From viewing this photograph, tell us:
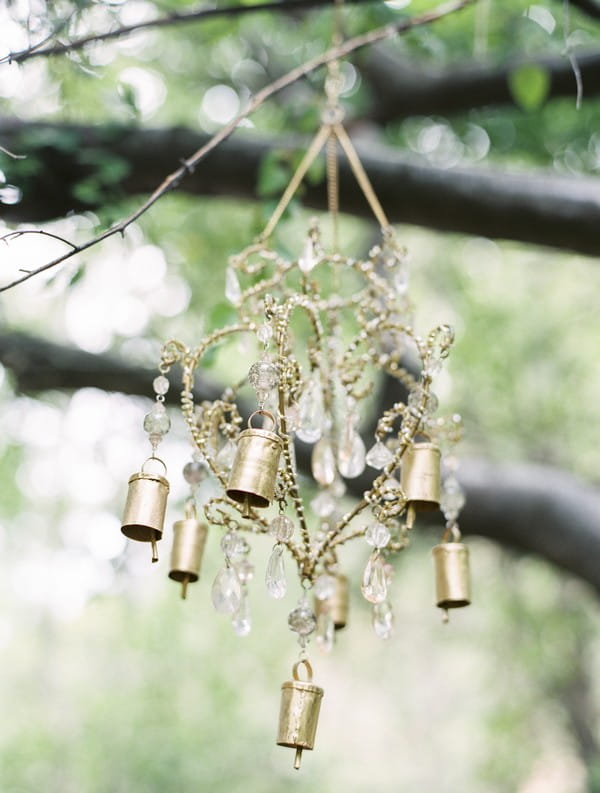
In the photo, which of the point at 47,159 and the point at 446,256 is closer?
the point at 47,159

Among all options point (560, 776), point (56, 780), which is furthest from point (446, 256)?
point (560, 776)

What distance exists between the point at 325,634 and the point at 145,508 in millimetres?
420

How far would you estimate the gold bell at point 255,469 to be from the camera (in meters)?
0.93

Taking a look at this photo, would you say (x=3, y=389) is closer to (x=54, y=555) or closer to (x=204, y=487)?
(x=204, y=487)

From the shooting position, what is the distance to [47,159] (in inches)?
80.4

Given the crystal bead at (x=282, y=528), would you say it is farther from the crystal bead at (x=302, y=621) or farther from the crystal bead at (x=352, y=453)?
the crystal bead at (x=352, y=453)

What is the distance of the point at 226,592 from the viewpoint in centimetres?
111

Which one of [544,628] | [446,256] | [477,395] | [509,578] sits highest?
[446,256]

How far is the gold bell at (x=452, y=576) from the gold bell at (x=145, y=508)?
17.4 inches

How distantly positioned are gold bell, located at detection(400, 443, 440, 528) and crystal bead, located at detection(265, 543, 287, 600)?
195 millimetres

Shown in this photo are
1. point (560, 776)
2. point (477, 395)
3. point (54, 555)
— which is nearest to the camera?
point (477, 395)

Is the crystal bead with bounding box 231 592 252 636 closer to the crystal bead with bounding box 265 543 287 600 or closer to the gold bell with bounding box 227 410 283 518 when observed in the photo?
the crystal bead with bounding box 265 543 287 600

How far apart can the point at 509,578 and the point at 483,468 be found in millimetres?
2452

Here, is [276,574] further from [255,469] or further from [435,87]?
[435,87]
